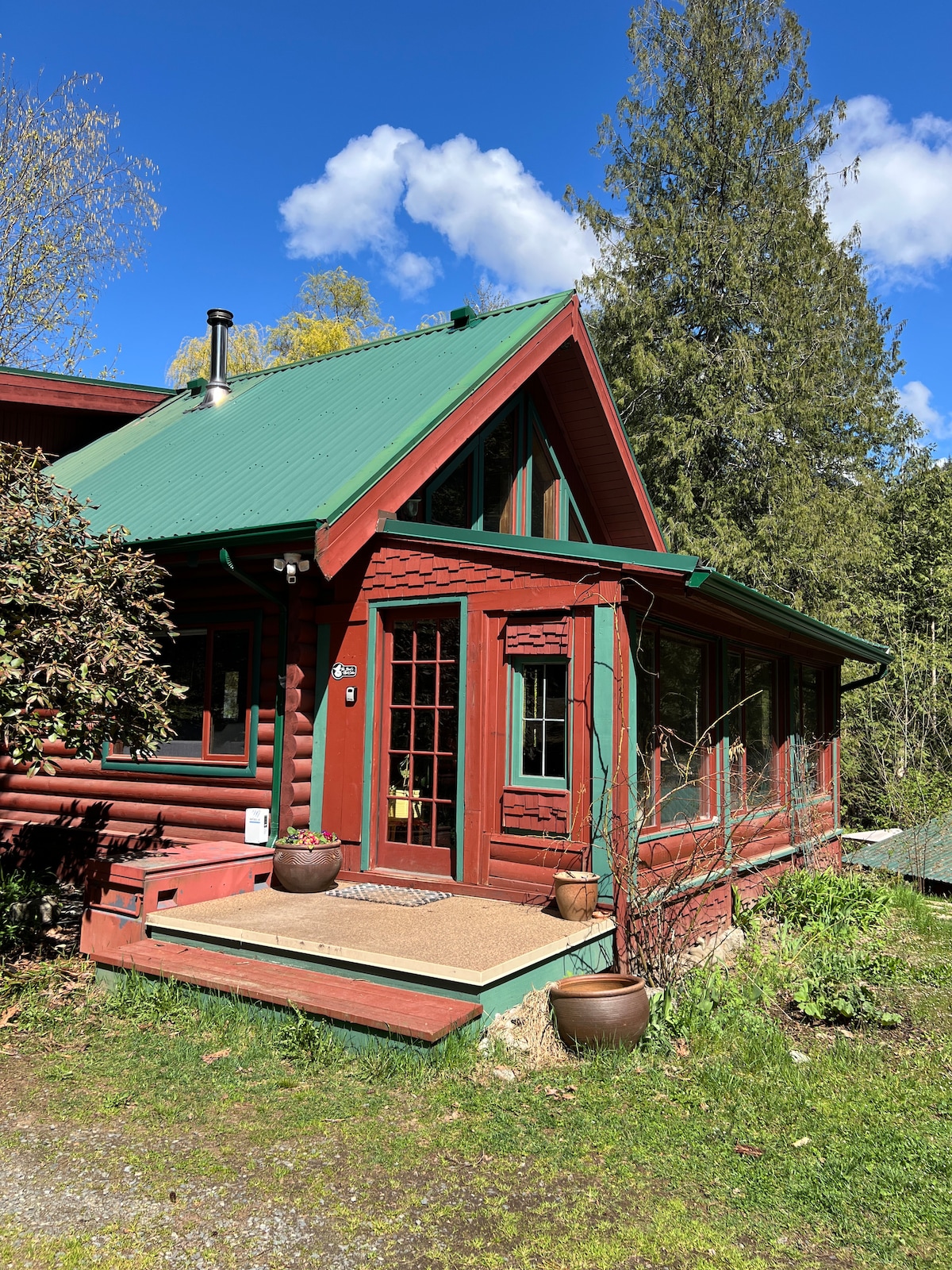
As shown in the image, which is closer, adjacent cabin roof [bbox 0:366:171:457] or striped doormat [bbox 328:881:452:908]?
striped doormat [bbox 328:881:452:908]

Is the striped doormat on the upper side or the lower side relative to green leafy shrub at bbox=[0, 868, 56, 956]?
upper

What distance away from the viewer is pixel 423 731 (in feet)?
25.1

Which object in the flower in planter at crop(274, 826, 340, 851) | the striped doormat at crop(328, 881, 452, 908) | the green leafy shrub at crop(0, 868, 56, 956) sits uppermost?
the flower in planter at crop(274, 826, 340, 851)

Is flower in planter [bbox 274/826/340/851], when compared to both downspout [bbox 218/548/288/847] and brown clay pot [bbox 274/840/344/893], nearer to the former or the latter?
brown clay pot [bbox 274/840/344/893]

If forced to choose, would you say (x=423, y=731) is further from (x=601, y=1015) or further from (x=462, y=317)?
(x=462, y=317)

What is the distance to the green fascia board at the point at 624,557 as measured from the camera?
6215mm

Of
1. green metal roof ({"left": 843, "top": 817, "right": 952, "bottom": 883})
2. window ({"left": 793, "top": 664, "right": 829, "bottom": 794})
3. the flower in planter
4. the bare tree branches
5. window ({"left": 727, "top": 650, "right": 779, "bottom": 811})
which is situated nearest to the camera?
the flower in planter

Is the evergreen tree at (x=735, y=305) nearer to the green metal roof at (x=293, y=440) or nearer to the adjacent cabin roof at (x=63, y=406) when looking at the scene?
the green metal roof at (x=293, y=440)

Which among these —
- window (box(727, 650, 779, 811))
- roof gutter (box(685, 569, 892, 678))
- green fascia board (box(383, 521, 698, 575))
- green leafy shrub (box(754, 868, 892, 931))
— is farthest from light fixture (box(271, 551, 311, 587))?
green leafy shrub (box(754, 868, 892, 931))

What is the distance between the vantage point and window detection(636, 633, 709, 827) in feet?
23.6

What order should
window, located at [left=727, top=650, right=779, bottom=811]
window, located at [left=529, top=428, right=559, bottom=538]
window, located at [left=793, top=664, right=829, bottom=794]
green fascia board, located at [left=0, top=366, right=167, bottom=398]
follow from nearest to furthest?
window, located at [left=727, top=650, right=779, bottom=811], window, located at [left=529, top=428, right=559, bottom=538], window, located at [left=793, top=664, right=829, bottom=794], green fascia board, located at [left=0, top=366, right=167, bottom=398]

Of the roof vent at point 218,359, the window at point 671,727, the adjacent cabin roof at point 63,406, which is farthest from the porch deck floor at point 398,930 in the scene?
the adjacent cabin roof at point 63,406

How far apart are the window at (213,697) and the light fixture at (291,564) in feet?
3.36

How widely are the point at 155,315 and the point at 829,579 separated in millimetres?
18498
